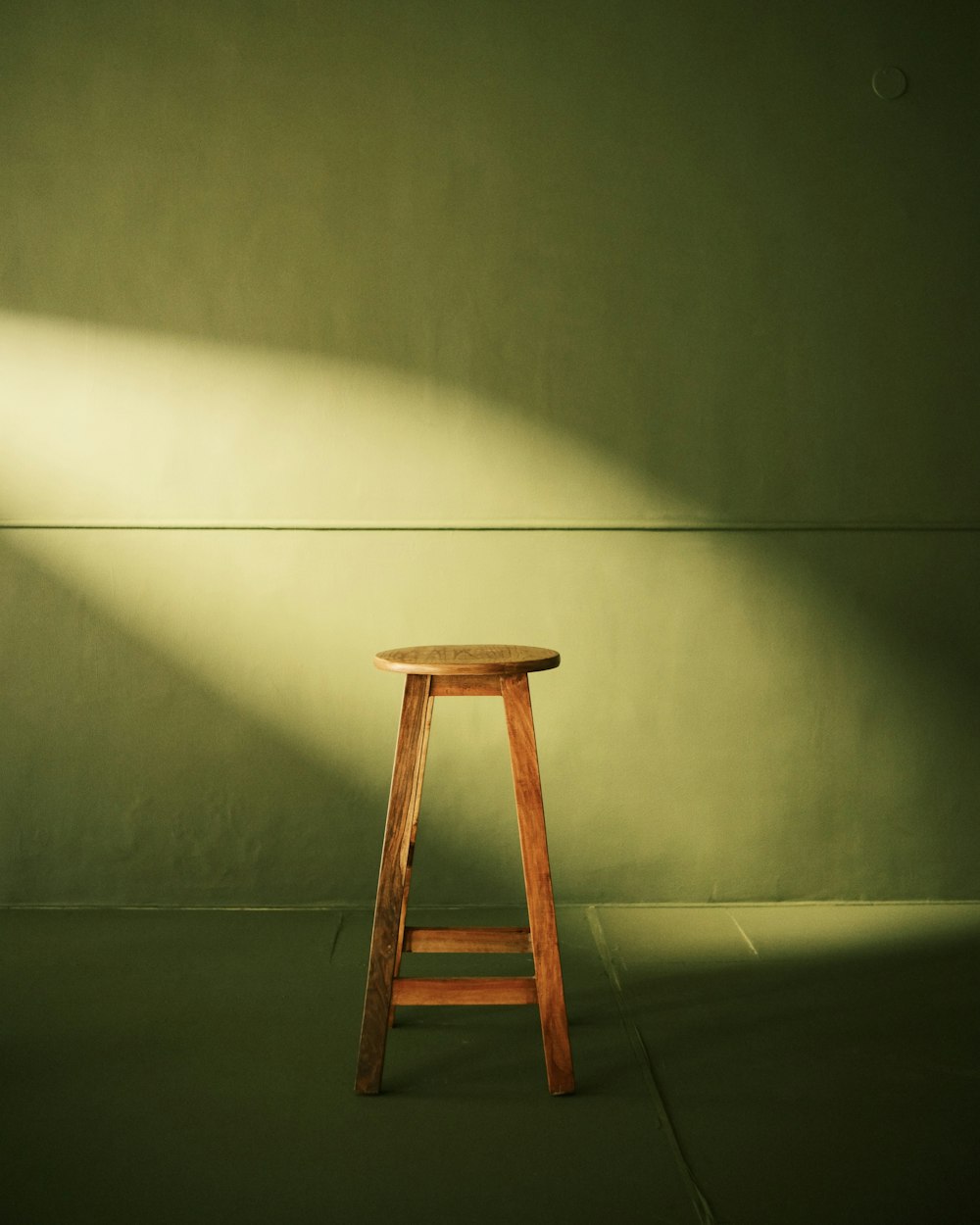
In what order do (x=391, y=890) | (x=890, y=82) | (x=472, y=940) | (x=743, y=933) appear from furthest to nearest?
(x=890, y=82), (x=743, y=933), (x=472, y=940), (x=391, y=890)

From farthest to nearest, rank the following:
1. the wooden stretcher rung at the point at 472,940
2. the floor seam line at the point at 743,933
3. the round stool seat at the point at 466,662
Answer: the floor seam line at the point at 743,933, the wooden stretcher rung at the point at 472,940, the round stool seat at the point at 466,662

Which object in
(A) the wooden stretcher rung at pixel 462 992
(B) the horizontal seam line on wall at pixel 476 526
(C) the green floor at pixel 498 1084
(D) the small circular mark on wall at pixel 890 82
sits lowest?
(C) the green floor at pixel 498 1084

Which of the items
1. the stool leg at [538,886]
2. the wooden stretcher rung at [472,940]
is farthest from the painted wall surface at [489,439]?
the stool leg at [538,886]

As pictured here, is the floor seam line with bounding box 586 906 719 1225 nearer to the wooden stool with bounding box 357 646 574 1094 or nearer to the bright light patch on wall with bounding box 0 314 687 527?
the wooden stool with bounding box 357 646 574 1094

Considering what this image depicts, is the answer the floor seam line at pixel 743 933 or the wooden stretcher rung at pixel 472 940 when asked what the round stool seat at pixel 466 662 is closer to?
the wooden stretcher rung at pixel 472 940

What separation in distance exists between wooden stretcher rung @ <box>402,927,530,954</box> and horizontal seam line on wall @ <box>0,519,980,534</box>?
1.16 m

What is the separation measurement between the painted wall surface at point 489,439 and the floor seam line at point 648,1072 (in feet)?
0.91

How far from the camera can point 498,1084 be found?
1.78m

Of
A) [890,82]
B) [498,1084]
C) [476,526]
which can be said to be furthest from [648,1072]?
[890,82]

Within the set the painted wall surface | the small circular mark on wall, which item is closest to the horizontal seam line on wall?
the painted wall surface

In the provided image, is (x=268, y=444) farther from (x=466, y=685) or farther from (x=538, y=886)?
(x=538, y=886)

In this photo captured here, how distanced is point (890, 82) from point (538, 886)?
2.38 m

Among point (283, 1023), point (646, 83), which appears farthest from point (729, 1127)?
point (646, 83)

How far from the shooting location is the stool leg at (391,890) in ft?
5.62
